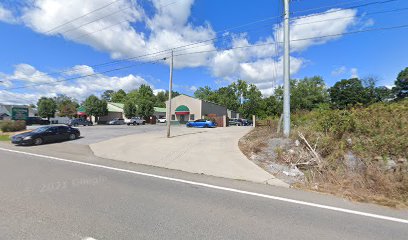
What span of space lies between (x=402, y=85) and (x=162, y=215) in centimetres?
8511

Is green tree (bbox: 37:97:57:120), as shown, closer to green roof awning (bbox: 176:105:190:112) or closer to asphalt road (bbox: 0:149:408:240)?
green roof awning (bbox: 176:105:190:112)

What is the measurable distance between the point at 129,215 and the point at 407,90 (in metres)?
85.3

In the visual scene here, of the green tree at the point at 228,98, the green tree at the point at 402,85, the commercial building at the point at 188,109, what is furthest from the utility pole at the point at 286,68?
the green tree at the point at 402,85

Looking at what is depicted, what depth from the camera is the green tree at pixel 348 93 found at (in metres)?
70.1

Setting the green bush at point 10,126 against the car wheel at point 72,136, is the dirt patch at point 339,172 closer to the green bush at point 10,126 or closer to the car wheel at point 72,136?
the car wheel at point 72,136

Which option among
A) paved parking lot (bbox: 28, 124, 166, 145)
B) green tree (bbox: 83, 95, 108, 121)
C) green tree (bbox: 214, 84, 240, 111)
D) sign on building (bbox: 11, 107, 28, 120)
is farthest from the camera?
green tree (bbox: 214, 84, 240, 111)

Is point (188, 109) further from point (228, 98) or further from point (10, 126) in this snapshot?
point (228, 98)

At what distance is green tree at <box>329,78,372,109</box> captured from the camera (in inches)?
2761

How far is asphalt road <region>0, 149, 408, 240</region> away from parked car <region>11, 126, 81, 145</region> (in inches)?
501

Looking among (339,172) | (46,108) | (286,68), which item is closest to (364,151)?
(339,172)

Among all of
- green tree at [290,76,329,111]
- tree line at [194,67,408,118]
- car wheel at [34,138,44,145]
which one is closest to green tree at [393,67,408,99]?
tree line at [194,67,408,118]

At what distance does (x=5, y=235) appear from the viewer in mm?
3512

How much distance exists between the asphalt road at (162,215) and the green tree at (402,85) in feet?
266

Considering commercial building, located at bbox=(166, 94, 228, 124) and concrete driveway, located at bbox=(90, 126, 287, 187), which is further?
commercial building, located at bbox=(166, 94, 228, 124)
